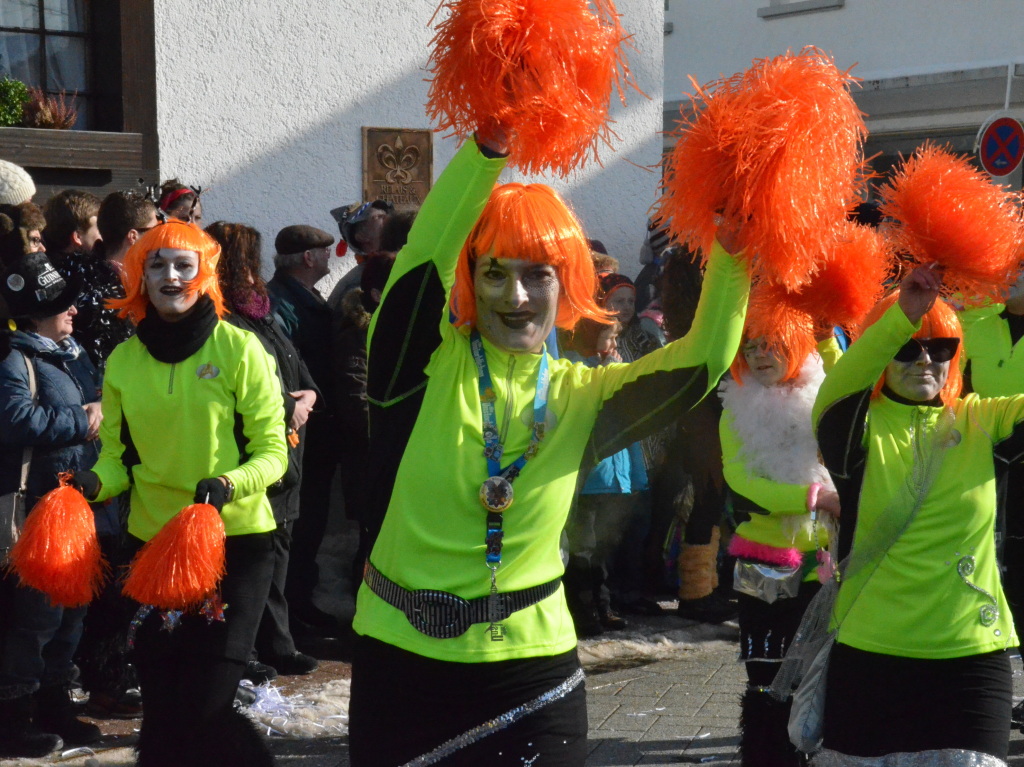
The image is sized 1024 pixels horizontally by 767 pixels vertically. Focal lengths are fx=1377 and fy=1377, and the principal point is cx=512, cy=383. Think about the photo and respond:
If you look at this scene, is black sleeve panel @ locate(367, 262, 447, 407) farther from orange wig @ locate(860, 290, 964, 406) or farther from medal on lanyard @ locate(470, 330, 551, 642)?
orange wig @ locate(860, 290, 964, 406)

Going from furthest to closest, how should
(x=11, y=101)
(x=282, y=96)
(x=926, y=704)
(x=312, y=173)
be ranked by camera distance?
(x=312, y=173) → (x=282, y=96) → (x=11, y=101) → (x=926, y=704)

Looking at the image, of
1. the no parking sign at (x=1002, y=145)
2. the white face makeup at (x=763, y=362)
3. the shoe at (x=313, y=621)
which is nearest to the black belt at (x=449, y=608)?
the white face makeup at (x=763, y=362)

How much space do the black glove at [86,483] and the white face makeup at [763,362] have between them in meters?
2.21

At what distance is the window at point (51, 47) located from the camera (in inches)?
281

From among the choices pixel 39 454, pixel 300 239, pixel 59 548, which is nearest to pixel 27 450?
pixel 39 454

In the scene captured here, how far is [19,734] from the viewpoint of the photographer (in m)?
4.89

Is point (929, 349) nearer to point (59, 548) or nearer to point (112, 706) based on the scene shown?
point (59, 548)

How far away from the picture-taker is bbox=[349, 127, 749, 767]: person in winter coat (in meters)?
2.77

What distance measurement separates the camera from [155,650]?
405cm

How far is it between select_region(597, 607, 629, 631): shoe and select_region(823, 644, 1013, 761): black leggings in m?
3.36

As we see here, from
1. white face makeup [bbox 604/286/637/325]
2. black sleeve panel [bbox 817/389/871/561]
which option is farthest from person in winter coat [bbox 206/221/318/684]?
black sleeve panel [bbox 817/389/871/561]

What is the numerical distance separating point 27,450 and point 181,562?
1.38m

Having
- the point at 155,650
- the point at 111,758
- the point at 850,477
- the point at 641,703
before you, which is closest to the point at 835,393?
the point at 850,477

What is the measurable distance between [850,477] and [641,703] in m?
2.29
